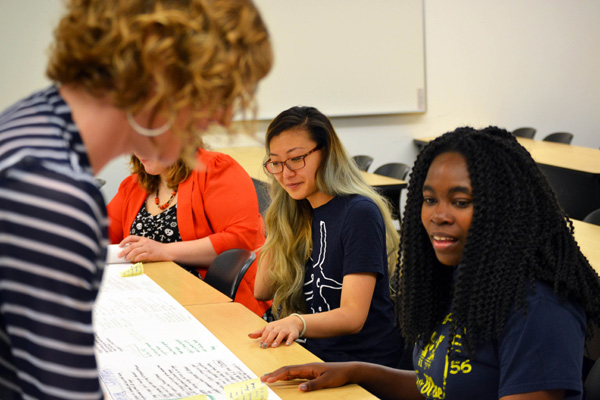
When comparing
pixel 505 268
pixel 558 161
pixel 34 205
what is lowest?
pixel 558 161

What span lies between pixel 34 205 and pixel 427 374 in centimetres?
101

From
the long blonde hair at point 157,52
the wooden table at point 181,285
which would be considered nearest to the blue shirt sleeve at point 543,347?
the long blonde hair at point 157,52

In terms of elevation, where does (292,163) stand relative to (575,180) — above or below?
above

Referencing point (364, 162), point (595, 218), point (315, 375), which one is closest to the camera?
point (315, 375)

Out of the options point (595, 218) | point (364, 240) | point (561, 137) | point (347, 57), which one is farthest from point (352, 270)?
point (561, 137)

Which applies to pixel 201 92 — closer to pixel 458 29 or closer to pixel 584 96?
pixel 458 29

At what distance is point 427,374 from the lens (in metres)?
Answer: 1.39

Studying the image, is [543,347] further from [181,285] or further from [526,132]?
[526,132]

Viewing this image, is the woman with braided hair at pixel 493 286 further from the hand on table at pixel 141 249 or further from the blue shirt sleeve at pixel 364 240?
the hand on table at pixel 141 249

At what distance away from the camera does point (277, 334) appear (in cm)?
174

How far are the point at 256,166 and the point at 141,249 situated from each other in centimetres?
251

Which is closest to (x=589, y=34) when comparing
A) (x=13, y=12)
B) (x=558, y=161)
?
(x=558, y=161)

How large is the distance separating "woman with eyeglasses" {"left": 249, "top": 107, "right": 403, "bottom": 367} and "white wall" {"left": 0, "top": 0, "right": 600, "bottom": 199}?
4517 millimetres

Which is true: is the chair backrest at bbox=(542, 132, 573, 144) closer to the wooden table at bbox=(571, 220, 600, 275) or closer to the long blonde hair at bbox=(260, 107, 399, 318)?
the wooden table at bbox=(571, 220, 600, 275)
